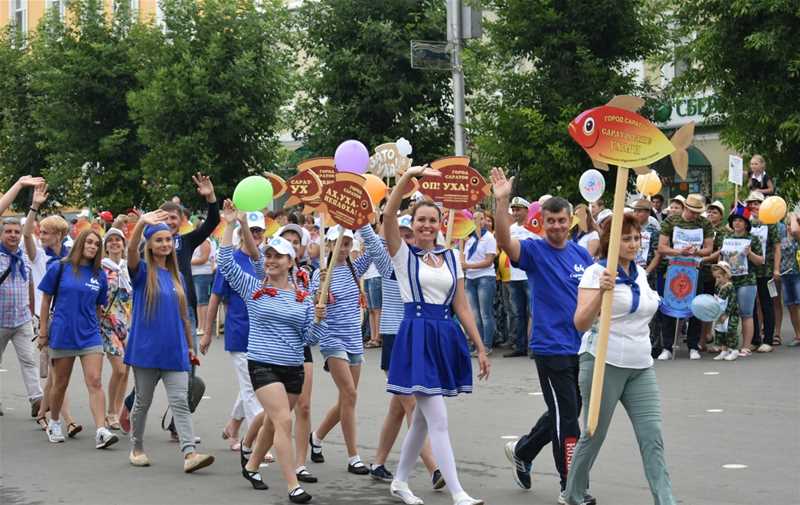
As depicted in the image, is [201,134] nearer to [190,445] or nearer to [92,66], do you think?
[92,66]

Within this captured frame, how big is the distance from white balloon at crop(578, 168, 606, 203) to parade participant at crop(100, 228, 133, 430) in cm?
607

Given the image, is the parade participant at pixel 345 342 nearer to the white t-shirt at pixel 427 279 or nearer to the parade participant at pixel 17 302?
the white t-shirt at pixel 427 279

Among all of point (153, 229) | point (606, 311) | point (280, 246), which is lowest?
point (606, 311)

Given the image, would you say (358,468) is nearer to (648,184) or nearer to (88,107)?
(648,184)

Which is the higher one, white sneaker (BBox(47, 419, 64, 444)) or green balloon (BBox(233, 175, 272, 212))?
green balloon (BBox(233, 175, 272, 212))

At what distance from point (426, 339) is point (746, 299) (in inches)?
324

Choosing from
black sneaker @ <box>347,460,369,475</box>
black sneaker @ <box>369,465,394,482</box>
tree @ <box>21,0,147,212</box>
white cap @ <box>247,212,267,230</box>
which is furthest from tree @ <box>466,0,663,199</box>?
tree @ <box>21,0,147,212</box>

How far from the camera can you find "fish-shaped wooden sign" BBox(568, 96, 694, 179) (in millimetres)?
7219

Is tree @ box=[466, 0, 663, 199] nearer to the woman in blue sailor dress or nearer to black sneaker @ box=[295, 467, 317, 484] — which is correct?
black sneaker @ box=[295, 467, 317, 484]

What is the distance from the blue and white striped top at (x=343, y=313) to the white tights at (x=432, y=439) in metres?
1.12

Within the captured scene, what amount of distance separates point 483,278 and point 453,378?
869 cm

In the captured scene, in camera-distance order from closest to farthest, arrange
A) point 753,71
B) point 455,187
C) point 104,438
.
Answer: point 104,438 < point 455,187 < point 753,71

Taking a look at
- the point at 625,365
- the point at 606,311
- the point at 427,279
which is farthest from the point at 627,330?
the point at 427,279

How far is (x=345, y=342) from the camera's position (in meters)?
9.18
